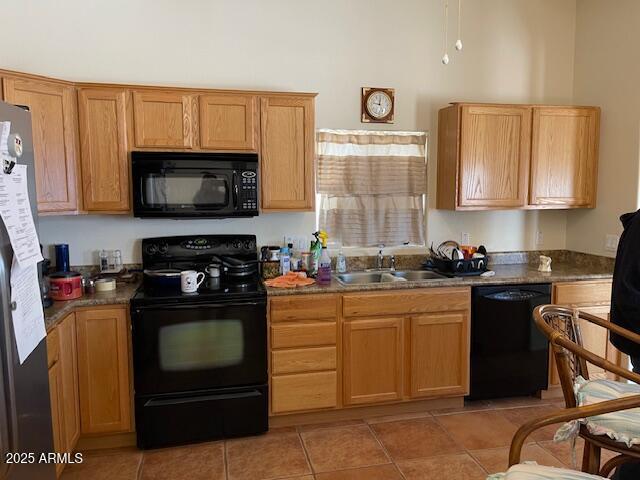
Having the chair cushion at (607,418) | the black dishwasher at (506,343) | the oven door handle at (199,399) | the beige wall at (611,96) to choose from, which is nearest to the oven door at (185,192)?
the oven door handle at (199,399)

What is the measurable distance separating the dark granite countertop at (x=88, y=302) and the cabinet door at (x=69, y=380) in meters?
0.06

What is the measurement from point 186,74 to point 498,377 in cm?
291

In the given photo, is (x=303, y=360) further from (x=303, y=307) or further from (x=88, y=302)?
(x=88, y=302)

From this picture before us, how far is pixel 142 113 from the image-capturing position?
296 centimetres

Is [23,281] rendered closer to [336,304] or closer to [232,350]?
[232,350]

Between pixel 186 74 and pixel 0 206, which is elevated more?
pixel 186 74

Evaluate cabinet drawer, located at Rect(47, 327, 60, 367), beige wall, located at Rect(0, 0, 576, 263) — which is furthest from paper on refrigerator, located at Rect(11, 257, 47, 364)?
beige wall, located at Rect(0, 0, 576, 263)

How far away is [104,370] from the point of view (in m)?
2.76

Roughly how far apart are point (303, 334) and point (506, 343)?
139 cm

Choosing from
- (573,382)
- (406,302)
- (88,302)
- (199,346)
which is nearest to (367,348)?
(406,302)

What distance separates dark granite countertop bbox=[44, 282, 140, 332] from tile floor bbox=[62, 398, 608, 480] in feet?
2.86

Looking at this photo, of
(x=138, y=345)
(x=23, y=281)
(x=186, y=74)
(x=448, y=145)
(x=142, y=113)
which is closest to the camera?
(x=23, y=281)

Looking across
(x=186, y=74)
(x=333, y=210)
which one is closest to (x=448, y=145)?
(x=333, y=210)

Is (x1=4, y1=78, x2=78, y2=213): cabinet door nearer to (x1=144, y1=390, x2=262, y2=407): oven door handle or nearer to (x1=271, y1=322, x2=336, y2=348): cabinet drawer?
(x1=144, y1=390, x2=262, y2=407): oven door handle
